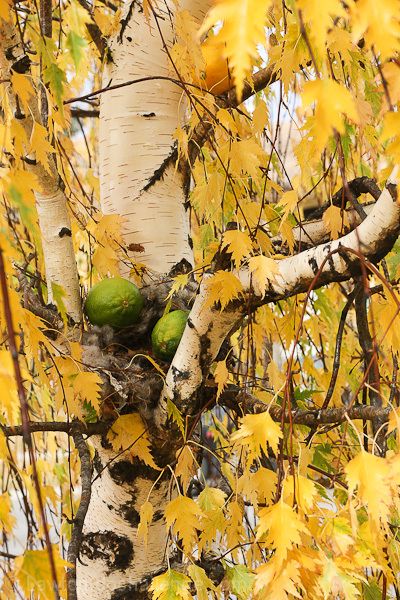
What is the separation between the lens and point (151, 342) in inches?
37.2

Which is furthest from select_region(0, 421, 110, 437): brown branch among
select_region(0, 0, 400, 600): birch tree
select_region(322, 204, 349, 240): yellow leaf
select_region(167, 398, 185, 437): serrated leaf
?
select_region(322, 204, 349, 240): yellow leaf

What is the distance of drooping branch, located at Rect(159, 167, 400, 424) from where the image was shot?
57 cm

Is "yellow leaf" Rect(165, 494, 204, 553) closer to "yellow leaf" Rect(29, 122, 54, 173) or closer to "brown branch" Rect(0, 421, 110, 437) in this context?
"brown branch" Rect(0, 421, 110, 437)

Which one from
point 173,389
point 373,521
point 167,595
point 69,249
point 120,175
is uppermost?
point 120,175

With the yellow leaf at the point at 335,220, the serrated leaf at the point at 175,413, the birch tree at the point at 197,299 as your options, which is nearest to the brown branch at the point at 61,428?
the birch tree at the point at 197,299

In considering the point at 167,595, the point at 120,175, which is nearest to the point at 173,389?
the point at 167,595

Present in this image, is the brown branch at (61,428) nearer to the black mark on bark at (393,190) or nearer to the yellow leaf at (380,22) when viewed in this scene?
the black mark on bark at (393,190)

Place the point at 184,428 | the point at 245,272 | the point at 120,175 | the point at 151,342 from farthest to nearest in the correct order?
the point at 120,175, the point at 151,342, the point at 184,428, the point at 245,272

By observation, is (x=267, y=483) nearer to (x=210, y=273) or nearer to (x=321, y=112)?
(x=210, y=273)

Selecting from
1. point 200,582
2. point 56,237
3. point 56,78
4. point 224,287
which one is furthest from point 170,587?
point 56,78

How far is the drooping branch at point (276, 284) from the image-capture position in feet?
1.88

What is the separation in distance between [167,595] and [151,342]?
39cm

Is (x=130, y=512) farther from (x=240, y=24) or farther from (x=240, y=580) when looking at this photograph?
(x=240, y=24)

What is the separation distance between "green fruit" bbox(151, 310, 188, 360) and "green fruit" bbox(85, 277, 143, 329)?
5 cm
